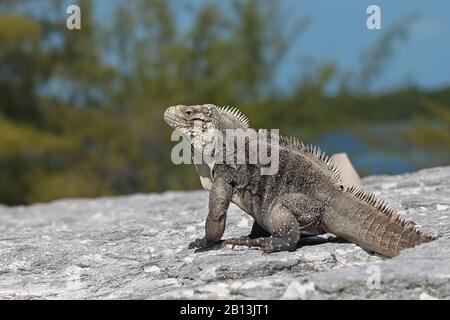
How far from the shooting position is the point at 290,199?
15.0 ft

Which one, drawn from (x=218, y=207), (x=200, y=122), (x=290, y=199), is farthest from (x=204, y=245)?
(x=200, y=122)

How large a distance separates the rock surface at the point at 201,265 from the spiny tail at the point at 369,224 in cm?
8

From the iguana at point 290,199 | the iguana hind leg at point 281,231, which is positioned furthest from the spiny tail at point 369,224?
the iguana hind leg at point 281,231

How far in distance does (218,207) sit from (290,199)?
0.45m

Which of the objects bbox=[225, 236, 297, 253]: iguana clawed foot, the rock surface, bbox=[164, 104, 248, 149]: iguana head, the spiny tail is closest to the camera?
the rock surface

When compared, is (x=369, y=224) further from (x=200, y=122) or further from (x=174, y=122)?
(x=174, y=122)

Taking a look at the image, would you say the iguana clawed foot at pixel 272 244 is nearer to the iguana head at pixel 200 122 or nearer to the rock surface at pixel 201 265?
the rock surface at pixel 201 265

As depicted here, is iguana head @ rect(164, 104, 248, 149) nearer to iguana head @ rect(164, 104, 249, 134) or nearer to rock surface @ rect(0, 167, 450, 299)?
iguana head @ rect(164, 104, 249, 134)

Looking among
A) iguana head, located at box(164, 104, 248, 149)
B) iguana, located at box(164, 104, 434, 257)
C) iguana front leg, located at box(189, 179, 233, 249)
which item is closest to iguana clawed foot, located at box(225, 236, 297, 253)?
iguana, located at box(164, 104, 434, 257)

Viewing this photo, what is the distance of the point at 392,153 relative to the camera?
20312 millimetres

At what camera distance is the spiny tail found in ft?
14.3

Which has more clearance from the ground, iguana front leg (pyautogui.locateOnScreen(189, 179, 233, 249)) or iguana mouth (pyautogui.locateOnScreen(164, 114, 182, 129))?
iguana mouth (pyautogui.locateOnScreen(164, 114, 182, 129))

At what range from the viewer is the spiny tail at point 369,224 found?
4352 mm

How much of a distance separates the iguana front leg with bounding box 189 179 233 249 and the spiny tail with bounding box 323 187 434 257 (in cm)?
63
